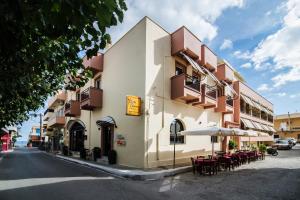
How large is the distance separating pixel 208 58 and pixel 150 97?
7.40 metres

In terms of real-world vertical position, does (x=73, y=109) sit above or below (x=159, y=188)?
above

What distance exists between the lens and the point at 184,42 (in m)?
15.8

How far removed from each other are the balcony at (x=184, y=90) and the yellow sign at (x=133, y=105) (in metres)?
2.74

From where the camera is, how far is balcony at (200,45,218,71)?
1864 centimetres

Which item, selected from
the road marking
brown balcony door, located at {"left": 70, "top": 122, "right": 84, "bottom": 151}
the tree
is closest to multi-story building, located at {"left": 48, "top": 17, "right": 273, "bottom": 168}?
brown balcony door, located at {"left": 70, "top": 122, "right": 84, "bottom": 151}

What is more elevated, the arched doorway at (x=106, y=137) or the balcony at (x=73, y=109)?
the balcony at (x=73, y=109)

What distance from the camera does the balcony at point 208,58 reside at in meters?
18.6

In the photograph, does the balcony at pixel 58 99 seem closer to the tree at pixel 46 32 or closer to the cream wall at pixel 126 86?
the cream wall at pixel 126 86

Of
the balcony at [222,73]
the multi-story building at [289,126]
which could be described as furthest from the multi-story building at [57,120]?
the multi-story building at [289,126]

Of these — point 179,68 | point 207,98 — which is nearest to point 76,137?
point 179,68

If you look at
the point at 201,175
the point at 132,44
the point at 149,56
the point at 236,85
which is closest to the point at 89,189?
the point at 201,175

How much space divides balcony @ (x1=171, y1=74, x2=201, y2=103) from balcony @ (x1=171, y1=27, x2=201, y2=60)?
1.82 m

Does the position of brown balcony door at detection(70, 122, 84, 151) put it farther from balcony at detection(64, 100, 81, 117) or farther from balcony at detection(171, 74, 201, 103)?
balcony at detection(171, 74, 201, 103)

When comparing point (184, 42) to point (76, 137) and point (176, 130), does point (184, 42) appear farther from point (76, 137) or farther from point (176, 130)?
point (76, 137)
